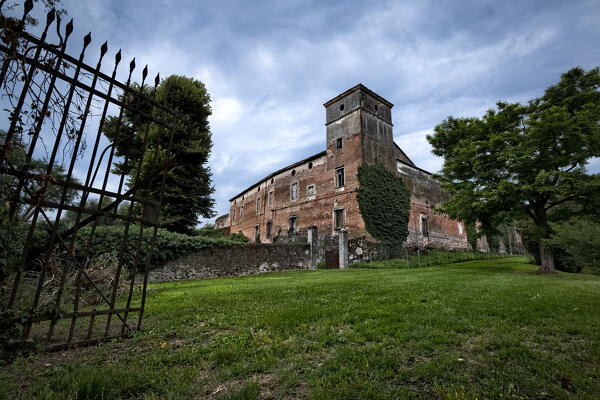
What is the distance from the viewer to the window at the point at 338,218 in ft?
77.4

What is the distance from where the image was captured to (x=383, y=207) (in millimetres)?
22531

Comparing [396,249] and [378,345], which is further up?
[396,249]

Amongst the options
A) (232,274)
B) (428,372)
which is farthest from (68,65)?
(232,274)

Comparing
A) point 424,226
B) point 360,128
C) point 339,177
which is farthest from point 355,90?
point 424,226

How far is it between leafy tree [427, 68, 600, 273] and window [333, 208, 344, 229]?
371 inches

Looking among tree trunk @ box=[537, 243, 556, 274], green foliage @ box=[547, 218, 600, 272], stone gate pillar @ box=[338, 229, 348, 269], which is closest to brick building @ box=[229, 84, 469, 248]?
stone gate pillar @ box=[338, 229, 348, 269]

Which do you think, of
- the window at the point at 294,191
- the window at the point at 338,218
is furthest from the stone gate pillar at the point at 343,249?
the window at the point at 294,191

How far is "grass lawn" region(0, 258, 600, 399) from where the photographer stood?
101 inches

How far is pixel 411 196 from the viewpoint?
81.4 ft

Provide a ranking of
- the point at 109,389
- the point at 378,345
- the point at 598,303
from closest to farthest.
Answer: the point at 109,389, the point at 378,345, the point at 598,303

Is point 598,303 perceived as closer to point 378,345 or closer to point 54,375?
point 378,345

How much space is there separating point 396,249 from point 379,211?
→ 3100 mm

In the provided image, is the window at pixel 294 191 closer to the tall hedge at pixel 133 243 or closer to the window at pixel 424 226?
the window at pixel 424 226

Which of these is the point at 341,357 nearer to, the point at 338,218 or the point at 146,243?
the point at 146,243
